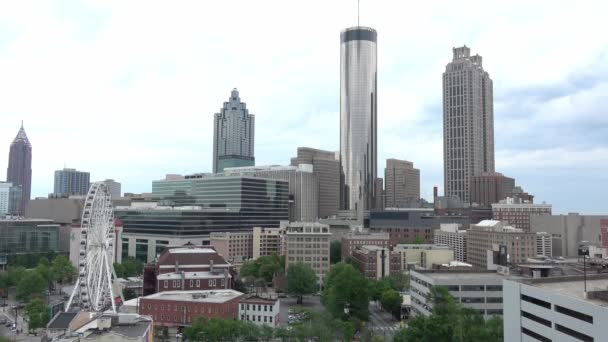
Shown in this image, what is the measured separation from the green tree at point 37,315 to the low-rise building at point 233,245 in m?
84.6

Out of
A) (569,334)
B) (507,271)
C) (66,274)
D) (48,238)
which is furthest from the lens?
(48,238)

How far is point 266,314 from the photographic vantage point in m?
86.6

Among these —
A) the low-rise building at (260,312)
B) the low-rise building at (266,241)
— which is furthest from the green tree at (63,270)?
the low-rise building at (260,312)

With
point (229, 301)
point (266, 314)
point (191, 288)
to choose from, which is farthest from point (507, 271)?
point (191, 288)

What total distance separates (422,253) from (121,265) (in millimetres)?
83406

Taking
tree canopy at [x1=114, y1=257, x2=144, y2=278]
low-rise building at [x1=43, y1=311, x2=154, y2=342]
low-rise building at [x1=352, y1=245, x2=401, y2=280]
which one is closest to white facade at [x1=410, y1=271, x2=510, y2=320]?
low-rise building at [x1=43, y1=311, x2=154, y2=342]

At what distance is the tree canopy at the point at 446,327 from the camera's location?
55.8 meters

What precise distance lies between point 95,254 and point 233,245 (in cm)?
9724

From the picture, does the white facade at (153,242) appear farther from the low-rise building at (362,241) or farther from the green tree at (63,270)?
the low-rise building at (362,241)

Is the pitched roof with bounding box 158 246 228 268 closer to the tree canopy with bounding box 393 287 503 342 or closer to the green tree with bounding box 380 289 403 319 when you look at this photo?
the green tree with bounding box 380 289 403 319

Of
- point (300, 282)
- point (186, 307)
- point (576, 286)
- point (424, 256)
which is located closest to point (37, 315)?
point (186, 307)

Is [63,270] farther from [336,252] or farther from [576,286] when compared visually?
[576,286]

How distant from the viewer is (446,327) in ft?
186

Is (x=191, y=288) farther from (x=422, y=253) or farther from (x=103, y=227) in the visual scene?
(x=422, y=253)
